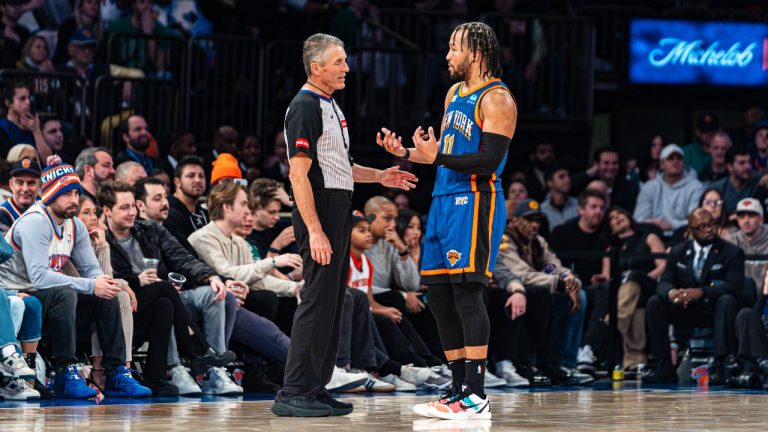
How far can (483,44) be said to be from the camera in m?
6.09

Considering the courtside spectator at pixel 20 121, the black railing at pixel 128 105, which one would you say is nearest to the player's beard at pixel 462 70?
the courtside spectator at pixel 20 121

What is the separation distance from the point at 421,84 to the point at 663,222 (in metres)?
2.70

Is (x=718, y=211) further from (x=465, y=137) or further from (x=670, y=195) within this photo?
(x=465, y=137)

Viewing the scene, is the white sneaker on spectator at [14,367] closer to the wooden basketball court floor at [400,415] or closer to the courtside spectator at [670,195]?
the wooden basketball court floor at [400,415]

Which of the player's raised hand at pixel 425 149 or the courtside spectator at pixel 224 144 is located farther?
the courtside spectator at pixel 224 144

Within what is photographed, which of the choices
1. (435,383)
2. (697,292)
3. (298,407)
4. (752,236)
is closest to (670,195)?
(752,236)

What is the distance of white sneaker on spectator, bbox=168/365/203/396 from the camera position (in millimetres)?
7699

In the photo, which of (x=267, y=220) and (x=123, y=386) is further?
(x=267, y=220)

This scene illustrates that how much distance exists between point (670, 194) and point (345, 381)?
5992 millimetres

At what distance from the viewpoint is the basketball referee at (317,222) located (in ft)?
19.1

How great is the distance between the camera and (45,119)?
33.8 ft

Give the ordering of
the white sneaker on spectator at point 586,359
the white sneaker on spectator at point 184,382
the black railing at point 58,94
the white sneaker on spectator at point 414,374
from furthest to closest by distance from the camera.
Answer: the black railing at point 58,94 < the white sneaker on spectator at point 586,359 < the white sneaker on spectator at point 414,374 < the white sneaker on spectator at point 184,382

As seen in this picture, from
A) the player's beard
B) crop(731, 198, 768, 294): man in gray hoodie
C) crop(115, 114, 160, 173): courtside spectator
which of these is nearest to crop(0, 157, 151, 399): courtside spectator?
the player's beard

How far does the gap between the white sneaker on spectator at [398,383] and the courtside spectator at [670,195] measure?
179 inches
